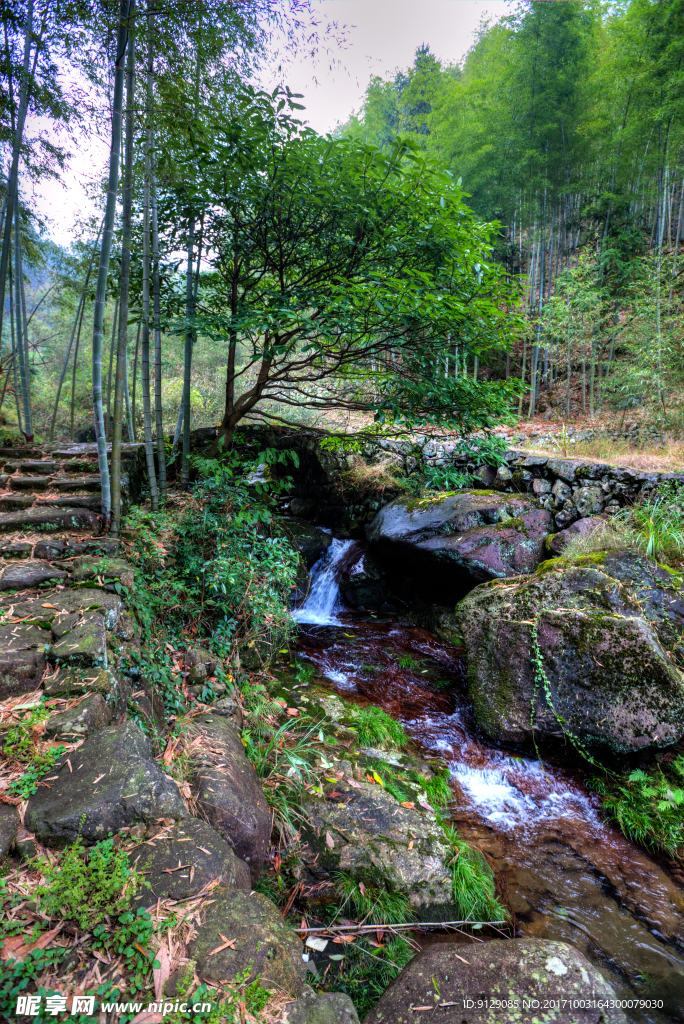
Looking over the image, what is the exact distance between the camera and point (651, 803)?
112 inches

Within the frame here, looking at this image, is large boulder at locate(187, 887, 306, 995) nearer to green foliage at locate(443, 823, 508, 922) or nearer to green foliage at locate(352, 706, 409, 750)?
green foliage at locate(443, 823, 508, 922)

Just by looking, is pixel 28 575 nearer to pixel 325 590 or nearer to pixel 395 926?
pixel 395 926

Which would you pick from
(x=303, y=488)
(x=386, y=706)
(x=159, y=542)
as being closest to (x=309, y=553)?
(x=303, y=488)

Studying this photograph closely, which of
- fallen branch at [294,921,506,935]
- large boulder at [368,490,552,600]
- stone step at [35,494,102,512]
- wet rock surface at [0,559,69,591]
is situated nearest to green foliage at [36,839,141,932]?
fallen branch at [294,921,506,935]

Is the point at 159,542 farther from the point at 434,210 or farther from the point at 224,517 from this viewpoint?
the point at 434,210

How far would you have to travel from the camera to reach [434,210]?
3.44 metres

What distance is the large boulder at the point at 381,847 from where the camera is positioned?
219 centimetres

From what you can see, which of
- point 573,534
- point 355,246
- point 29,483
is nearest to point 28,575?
point 29,483

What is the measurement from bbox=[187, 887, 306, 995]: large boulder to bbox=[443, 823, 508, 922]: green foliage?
48.8 inches

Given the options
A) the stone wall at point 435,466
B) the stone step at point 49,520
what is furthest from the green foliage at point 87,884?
the stone wall at point 435,466

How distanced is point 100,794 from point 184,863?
0.36m

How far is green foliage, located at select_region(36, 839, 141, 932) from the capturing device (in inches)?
47.1

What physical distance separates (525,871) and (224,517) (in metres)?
2.99

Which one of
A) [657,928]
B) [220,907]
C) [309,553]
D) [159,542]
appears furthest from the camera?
[309,553]
